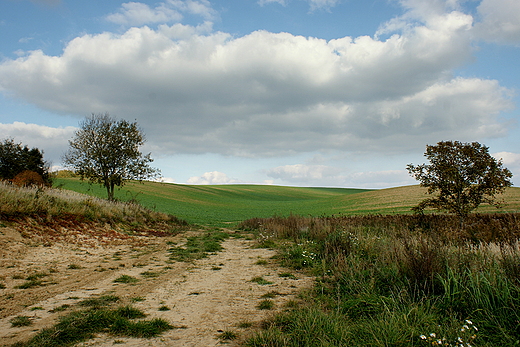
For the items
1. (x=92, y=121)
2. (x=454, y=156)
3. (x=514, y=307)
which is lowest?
(x=514, y=307)

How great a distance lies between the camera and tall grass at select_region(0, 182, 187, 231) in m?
13.1

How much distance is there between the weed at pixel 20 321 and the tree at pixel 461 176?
1638 centimetres

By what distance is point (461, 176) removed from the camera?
51.8 ft

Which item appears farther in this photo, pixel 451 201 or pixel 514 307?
pixel 451 201

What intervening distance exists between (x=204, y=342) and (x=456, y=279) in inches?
176

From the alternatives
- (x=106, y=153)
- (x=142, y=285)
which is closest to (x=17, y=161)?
(x=106, y=153)

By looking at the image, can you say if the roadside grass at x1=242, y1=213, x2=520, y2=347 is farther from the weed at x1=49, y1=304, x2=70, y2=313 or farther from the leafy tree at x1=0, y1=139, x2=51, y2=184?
the leafy tree at x1=0, y1=139, x2=51, y2=184

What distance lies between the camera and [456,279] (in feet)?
18.0

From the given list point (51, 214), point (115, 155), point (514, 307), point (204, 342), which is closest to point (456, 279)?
point (514, 307)

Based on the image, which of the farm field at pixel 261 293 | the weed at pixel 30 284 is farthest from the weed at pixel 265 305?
the weed at pixel 30 284

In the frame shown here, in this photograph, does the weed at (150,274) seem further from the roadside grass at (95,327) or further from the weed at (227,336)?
the weed at (227,336)

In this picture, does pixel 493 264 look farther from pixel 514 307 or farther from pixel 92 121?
pixel 92 121

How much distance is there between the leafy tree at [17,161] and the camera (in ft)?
107

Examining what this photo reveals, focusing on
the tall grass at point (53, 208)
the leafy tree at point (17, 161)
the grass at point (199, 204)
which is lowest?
the grass at point (199, 204)
